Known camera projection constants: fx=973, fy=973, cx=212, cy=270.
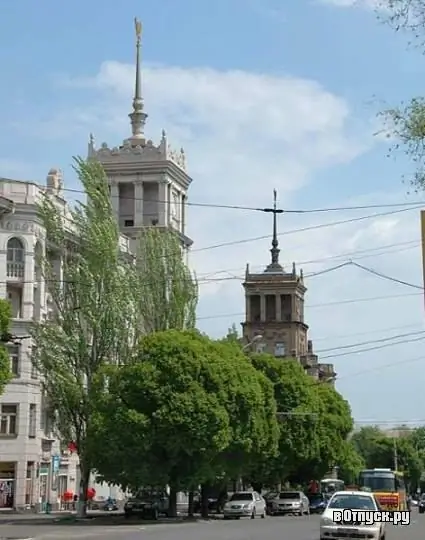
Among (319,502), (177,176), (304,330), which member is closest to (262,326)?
(304,330)

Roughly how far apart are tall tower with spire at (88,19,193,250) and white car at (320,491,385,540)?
5162cm

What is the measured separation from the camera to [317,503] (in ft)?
225

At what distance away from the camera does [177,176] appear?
267ft

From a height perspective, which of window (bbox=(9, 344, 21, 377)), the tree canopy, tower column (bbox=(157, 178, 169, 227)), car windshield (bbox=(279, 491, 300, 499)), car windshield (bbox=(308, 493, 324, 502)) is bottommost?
car windshield (bbox=(308, 493, 324, 502))

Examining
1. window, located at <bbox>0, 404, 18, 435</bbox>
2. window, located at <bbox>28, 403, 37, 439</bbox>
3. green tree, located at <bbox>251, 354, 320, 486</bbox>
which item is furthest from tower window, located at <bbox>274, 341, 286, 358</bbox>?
window, located at <bbox>0, 404, 18, 435</bbox>

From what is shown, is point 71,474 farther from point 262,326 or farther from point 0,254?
point 262,326

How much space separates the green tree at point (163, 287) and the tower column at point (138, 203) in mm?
22107

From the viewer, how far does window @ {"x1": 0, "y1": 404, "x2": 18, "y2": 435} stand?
57906 mm

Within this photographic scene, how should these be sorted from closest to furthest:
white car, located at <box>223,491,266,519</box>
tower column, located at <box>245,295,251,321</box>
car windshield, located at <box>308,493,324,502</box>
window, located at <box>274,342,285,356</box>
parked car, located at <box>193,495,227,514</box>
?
white car, located at <box>223,491,266,519</box>
parked car, located at <box>193,495,227,514</box>
car windshield, located at <box>308,493,324,502</box>
window, located at <box>274,342,285,356</box>
tower column, located at <box>245,295,251,321</box>

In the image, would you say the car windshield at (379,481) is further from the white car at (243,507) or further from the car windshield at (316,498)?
the car windshield at (316,498)

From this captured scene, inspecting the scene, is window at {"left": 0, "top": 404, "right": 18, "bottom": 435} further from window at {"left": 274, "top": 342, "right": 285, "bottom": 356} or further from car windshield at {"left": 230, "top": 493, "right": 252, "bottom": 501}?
window at {"left": 274, "top": 342, "right": 285, "bottom": 356}

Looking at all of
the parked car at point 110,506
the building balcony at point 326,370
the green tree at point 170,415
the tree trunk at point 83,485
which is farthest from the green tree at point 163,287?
the building balcony at point 326,370

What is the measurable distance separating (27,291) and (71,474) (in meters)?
13.6

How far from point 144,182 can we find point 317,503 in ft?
97.1
